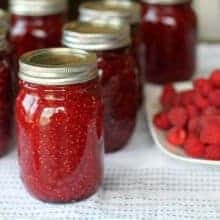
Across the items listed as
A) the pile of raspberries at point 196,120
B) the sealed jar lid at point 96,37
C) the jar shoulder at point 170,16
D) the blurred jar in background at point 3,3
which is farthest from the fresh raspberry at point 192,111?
the blurred jar in background at point 3,3

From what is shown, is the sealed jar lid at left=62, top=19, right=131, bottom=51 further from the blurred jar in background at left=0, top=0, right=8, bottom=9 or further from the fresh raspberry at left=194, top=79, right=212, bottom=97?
the blurred jar in background at left=0, top=0, right=8, bottom=9

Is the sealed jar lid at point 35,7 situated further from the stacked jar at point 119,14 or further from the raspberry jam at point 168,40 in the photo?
the raspberry jam at point 168,40

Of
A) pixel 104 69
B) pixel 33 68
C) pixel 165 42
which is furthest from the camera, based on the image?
pixel 165 42

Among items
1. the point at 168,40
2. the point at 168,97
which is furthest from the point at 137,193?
the point at 168,40

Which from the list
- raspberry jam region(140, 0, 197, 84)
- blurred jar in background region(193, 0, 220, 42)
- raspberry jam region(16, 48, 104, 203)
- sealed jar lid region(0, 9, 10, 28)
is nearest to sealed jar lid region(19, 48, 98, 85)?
raspberry jam region(16, 48, 104, 203)

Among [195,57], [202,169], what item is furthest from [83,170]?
[195,57]

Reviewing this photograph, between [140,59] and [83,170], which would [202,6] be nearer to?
[140,59]

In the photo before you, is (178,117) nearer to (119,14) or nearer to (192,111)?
(192,111)
